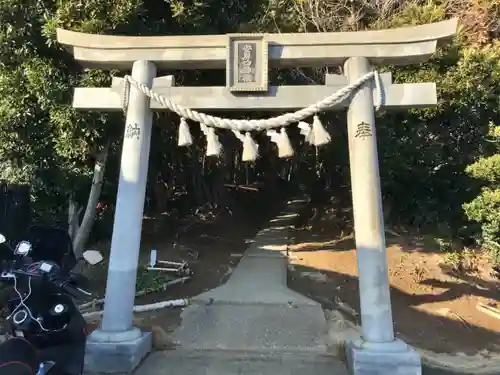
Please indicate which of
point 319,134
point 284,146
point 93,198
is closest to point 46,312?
point 284,146

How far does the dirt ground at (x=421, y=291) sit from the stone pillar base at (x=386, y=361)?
5.95ft

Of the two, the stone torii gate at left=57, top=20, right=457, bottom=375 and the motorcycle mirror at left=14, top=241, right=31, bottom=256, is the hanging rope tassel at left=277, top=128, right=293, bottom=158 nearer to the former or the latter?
the stone torii gate at left=57, top=20, right=457, bottom=375

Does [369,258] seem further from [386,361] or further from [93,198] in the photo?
[93,198]

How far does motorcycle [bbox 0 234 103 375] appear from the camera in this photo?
322 centimetres

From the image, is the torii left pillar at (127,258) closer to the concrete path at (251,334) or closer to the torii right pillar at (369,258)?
the concrete path at (251,334)

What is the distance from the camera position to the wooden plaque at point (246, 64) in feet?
16.3

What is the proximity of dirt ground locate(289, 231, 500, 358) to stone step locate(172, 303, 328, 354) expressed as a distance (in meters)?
0.81

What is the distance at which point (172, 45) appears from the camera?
201 inches

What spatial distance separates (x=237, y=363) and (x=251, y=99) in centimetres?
287

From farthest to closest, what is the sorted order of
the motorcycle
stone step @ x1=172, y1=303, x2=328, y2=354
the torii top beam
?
stone step @ x1=172, y1=303, x2=328, y2=354, the torii top beam, the motorcycle

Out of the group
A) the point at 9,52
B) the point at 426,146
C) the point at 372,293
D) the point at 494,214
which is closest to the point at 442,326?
the point at 494,214

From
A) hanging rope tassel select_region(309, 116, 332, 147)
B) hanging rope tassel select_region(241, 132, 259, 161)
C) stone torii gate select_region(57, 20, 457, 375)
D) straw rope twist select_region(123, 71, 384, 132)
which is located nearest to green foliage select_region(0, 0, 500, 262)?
stone torii gate select_region(57, 20, 457, 375)

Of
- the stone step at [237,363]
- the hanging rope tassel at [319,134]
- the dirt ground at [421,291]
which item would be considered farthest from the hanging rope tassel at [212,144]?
the dirt ground at [421,291]

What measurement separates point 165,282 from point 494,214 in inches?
204
